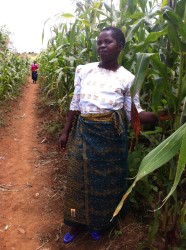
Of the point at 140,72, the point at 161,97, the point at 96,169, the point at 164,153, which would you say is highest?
the point at 140,72

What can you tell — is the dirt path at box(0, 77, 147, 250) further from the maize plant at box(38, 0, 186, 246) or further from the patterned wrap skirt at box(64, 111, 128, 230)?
the maize plant at box(38, 0, 186, 246)

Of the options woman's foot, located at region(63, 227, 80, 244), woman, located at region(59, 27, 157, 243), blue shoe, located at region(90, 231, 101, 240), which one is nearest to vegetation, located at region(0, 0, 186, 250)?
woman, located at region(59, 27, 157, 243)

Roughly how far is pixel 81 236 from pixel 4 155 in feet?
5.88

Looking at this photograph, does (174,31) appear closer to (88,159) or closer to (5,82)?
(88,159)

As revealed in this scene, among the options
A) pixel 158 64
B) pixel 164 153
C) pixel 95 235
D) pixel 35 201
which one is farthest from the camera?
pixel 35 201

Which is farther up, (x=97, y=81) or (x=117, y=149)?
(x=97, y=81)

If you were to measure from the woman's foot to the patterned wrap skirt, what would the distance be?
10cm

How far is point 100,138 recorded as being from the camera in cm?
165

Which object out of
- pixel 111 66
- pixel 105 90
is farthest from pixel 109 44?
pixel 105 90

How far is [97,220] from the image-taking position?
5.77ft

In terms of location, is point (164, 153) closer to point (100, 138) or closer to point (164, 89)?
point (164, 89)

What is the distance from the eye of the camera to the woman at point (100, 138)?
159 cm

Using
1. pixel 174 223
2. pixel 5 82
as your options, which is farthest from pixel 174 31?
pixel 5 82

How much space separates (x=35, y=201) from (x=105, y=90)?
1.29 m
